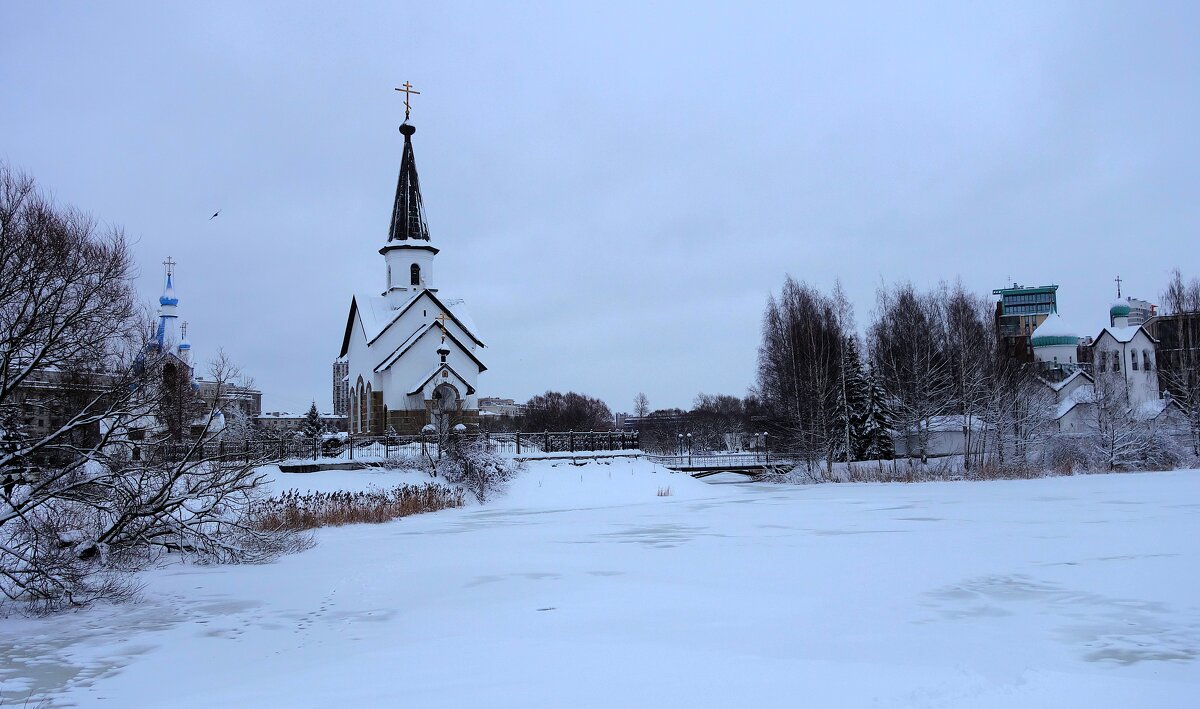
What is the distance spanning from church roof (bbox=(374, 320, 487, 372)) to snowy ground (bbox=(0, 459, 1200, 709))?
23.3 meters

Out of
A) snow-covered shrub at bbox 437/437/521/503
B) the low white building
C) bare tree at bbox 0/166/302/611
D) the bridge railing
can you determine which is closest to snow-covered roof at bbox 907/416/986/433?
the low white building

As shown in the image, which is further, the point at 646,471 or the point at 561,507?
the point at 646,471

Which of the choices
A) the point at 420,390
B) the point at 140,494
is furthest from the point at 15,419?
the point at 420,390

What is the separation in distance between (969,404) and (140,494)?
112 ft

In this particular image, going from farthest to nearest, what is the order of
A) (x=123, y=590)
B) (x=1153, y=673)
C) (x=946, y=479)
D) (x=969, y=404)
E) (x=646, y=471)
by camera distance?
(x=969, y=404), (x=946, y=479), (x=646, y=471), (x=123, y=590), (x=1153, y=673)

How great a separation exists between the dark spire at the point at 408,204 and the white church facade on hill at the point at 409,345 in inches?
2.0

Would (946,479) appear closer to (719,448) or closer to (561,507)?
(561,507)

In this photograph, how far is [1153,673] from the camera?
6.14 m

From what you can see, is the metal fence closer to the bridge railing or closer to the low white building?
the bridge railing

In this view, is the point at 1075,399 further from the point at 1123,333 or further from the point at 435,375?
the point at 435,375

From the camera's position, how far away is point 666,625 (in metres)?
Answer: 7.95

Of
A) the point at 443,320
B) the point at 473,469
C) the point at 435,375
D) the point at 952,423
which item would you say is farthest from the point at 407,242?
the point at 952,423

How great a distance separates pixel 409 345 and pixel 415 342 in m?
0.38

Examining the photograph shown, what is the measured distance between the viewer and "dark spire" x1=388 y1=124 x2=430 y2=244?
136 feet
